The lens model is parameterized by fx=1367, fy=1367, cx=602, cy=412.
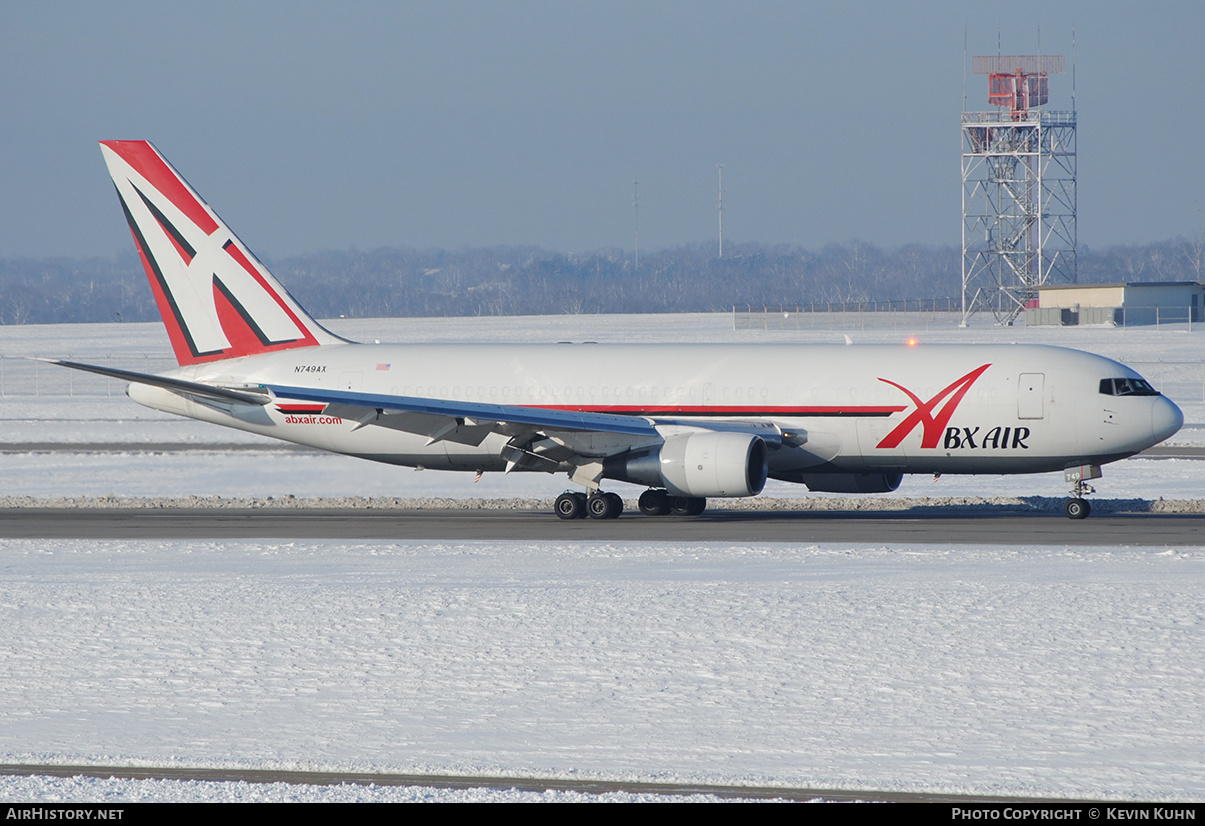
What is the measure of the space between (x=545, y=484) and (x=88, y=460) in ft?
44.1

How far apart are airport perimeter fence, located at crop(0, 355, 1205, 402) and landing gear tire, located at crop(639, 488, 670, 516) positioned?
1364 inches

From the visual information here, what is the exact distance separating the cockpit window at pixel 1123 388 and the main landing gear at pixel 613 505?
8.57 metres

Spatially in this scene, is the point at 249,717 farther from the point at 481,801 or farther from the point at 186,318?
the point at 186,318

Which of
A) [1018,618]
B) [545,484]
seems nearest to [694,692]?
[1018,618]

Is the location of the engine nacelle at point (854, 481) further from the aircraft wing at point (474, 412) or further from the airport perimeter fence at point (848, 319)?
the airport perimeter fence at point (848, 319)

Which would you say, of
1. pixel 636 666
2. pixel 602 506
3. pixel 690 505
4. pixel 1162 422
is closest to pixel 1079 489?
pixel 1162 422

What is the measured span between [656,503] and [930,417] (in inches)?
242

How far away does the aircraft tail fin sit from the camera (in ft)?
107

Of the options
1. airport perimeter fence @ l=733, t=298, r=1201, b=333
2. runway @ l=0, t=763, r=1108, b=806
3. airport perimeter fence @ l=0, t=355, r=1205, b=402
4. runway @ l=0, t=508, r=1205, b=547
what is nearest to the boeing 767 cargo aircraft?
runway @ l=0, t=508, r=1205, b=547

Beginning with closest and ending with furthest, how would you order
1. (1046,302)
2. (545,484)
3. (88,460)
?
1. (545,484)
2. (88,460)
3. (1046,302)

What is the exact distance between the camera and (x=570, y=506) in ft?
93.5

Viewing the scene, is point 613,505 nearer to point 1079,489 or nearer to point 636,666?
point 1079,489

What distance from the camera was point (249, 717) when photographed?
12344mm

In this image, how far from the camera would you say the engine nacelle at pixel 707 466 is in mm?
26500
